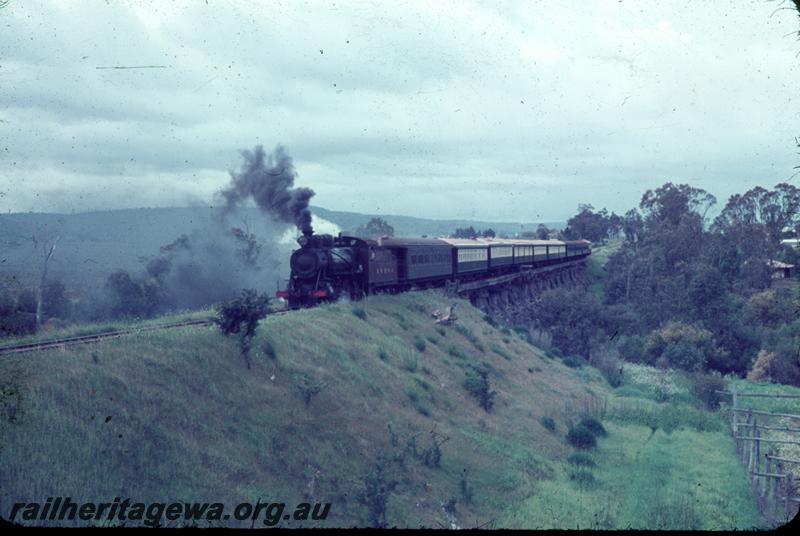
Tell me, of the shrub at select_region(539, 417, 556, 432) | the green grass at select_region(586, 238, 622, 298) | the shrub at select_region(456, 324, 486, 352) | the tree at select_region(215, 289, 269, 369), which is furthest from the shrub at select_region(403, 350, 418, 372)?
the green grass at select_region(586, 238, 622, 298)

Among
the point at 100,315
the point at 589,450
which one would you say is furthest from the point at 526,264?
the point at 589,450

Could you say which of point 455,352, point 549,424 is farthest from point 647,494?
point 455,352

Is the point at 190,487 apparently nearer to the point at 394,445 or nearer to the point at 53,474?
the point at 53,474

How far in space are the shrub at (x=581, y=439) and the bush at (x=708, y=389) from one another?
12.6m

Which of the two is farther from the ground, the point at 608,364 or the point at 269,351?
the point at 269,351

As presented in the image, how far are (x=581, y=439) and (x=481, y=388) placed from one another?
334cm

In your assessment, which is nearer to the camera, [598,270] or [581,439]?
[581,439]

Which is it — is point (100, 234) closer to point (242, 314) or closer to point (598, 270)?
point (598, 270)

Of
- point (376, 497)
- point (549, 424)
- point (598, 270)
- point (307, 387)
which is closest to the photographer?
point (376, 497)

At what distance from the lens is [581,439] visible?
20.3 metres

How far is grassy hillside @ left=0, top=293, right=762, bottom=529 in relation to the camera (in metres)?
9.43

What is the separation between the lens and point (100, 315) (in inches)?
1385

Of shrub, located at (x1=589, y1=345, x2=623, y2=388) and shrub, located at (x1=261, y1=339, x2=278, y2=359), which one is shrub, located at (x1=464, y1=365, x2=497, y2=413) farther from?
shrub, located at (x1=589, y1=345, x2=623, y2=388)

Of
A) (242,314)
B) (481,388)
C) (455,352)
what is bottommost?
(481,388)
